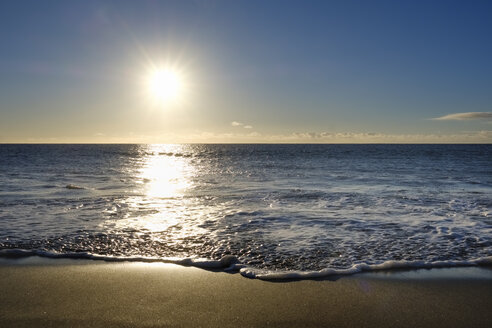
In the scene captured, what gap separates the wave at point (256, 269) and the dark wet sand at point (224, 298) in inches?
8.1

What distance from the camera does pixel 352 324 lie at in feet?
14.6

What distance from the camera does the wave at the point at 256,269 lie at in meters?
6.10

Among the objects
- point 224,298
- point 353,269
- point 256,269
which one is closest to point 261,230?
point 256,269

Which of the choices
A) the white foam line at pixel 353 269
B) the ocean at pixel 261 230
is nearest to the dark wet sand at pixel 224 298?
the white foam line at pixel 353 269

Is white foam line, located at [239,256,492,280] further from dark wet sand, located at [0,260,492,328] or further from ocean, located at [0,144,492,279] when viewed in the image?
dark wet sand, located at [0,260,492,328]

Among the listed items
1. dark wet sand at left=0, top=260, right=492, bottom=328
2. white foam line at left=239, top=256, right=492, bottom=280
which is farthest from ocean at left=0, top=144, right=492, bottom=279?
dark wet sand at left=0, top=260, right=492, bottom=328

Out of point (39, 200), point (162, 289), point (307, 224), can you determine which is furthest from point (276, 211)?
point (39, 200)

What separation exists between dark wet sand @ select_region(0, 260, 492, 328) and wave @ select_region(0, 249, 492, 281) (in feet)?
0.67

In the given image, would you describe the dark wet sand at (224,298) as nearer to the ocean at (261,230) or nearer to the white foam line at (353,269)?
the white foam line at (353,269)

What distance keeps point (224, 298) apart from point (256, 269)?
4.31 ft

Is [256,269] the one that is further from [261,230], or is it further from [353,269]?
[261,230]

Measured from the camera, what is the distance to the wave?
610 centimetres

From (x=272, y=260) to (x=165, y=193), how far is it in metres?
11.1

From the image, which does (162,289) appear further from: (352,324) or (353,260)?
(353,260)
